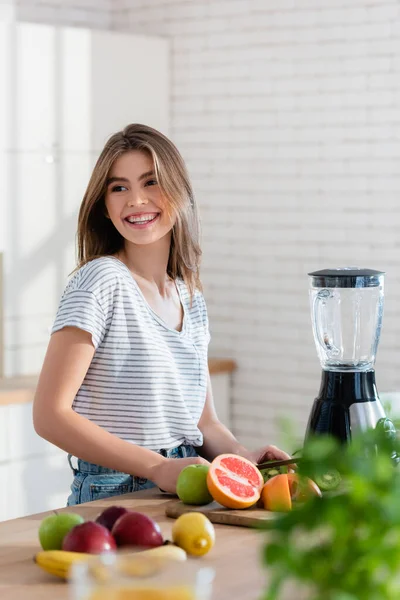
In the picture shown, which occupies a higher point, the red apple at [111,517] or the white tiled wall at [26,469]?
the red apple at [111,517]

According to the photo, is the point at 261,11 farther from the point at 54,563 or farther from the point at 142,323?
the point at 54,563

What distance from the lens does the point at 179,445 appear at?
2.43 metres

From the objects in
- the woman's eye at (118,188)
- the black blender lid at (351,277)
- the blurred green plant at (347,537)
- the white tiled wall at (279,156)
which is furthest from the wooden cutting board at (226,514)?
the white tiled wall at (279,156)

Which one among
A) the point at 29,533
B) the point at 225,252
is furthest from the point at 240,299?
the point at 29,533

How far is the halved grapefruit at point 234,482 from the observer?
6.35ft

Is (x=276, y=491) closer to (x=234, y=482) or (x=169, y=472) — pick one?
(x=234, y=482)

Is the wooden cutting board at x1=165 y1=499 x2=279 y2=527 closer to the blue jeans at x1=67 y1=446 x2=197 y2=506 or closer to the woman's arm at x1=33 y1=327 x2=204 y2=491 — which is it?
the woman's arm at x1=33 y1=327 x2=204 y2=491

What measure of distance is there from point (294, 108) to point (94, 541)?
3623 millimetres

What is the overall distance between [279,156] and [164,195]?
2.50 metres

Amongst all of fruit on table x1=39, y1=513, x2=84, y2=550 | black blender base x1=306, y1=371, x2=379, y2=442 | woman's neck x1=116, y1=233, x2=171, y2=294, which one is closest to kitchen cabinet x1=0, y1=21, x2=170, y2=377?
woman's neck x1=116, y1=233, x2=171, y2=294

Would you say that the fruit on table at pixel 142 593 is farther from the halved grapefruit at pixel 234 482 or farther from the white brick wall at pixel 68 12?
the white brick wall at pixel 68 12

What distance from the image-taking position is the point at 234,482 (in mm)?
1978

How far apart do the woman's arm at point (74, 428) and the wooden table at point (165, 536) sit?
126 mm

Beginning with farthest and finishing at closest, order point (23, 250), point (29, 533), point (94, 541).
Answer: point (23, 250), point (29, 533), point (94, 541)
